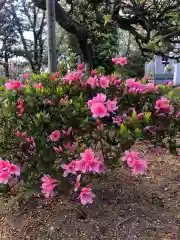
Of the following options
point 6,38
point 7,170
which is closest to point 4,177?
point 7,170

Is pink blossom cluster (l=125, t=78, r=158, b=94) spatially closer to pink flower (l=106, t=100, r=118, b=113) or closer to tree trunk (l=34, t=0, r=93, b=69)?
pink flower (l=106, t=100, r=118, b=113)

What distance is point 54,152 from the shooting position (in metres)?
2.24

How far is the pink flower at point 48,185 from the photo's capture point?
211cm

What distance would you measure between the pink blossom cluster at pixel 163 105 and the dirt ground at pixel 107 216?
0.70 meters

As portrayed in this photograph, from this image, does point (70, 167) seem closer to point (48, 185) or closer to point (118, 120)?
point (48, 185)

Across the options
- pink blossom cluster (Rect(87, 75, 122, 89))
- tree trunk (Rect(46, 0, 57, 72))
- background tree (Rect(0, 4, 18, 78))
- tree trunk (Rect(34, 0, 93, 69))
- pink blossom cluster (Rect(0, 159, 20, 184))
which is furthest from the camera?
background tree (Rect(0, 4, 18, 78))

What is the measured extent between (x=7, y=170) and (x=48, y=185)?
0.29m

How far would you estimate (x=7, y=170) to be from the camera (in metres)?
2.11

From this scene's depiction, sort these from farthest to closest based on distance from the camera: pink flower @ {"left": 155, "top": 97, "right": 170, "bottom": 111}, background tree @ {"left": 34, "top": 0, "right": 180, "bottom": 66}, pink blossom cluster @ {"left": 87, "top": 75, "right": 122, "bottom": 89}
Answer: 1. background tree @ {"left": 34, "top": 0, "right": 180, "bottom": 66}
2. pink blossom cluster @ {"left": 87, "top": 75, "right": 122, "bottom": 89}
3. pink flower @ {"left": 155, "top": 97, "right": 170, "bottom": 111}

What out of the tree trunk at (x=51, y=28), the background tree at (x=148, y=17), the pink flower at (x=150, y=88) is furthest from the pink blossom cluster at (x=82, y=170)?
the background tree at (x=148, y=17)

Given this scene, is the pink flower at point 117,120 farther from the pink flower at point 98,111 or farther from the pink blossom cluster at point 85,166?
the pink blossom cluster at point 85,166

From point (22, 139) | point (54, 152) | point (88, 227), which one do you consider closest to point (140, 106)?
point (54, 152)

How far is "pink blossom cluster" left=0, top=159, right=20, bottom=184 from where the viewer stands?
2.08 m

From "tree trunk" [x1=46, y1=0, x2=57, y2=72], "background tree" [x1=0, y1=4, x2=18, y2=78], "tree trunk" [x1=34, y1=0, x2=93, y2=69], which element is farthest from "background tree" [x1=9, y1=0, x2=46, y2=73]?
"tree trunk" [x1=46, y1=0, x2=57, y2=72]
